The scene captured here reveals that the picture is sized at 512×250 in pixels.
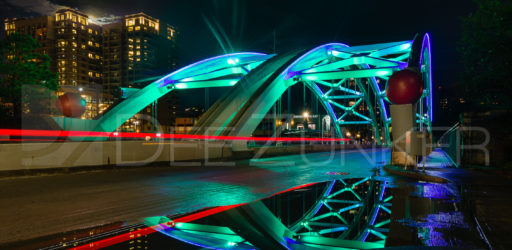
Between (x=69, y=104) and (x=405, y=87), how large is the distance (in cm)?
1684

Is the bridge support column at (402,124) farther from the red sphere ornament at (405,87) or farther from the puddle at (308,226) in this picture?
the puddle at (308,226)

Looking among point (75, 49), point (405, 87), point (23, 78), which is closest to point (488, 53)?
point (405, 87)

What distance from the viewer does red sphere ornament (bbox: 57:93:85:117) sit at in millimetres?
21031

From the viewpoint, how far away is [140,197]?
27.1ft

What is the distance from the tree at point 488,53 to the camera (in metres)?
16.7

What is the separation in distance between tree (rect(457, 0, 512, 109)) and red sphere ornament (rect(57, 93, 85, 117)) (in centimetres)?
1960

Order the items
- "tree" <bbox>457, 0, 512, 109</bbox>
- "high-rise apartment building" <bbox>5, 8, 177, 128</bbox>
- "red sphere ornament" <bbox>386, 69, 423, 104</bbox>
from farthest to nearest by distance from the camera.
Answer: "high-rise apartment building" <bbox>5, 8, 177, 128</bbox> < "tree" <bbox>457, 0, 512, 109</bbox> < "red sphere ornament" <bbox>386, 69, 423, 104</bbox>

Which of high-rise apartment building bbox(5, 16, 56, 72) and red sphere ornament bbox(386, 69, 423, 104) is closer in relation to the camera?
red sphere ornament bbox(386, 69, 423, 104)

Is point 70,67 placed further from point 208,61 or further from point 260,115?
point 260,115

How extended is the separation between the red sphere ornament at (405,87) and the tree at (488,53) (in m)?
4.56

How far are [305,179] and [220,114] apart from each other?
15.6 meters

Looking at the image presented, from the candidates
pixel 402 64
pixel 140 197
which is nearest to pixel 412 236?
pixel 140 197

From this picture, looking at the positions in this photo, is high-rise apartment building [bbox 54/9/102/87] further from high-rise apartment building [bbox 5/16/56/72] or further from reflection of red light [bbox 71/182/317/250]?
reflection of red light [bbox 71/182/317/250]

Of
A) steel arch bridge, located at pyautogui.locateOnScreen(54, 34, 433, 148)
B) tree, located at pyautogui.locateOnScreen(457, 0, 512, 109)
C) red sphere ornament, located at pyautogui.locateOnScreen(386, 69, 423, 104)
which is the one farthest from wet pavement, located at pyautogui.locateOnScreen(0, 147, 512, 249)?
steel arch bridge, located at pyautogui.locateOnScreen(54, 34, 433, 148)
